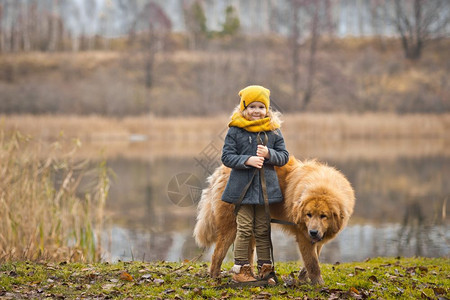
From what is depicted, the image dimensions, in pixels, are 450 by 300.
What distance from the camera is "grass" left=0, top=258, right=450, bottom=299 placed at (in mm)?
4516

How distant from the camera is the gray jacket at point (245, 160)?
4.73 m

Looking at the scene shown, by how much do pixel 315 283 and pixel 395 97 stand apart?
38.1 m

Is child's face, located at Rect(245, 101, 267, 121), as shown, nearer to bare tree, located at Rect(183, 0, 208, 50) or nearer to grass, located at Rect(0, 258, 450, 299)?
grass, located at Rect(0, 258, 450, 299)

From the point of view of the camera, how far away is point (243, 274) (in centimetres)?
478

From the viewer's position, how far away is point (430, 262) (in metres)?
6.75

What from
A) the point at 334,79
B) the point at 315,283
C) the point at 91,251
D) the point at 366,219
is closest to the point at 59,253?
the point at 91,251

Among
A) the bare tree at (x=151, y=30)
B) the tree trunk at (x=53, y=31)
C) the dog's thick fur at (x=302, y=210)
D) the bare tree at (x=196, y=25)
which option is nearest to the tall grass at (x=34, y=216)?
the dog's thick fur at (x=302, y=210)

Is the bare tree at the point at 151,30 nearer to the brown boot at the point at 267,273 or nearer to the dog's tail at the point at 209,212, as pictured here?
the dog's tail at the point at 209,212

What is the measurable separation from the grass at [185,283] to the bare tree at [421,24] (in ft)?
153

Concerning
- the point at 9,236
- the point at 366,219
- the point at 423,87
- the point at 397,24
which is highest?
the point at 397,24

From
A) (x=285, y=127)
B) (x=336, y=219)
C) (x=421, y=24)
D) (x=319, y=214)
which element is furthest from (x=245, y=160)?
(x=421, y=24)

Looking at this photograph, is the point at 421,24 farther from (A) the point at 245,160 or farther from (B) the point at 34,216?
(A) the point at 245,160

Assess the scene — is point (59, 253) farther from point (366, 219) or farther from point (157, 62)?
point (157, 62)

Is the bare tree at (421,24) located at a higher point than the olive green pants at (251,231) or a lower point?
higher
